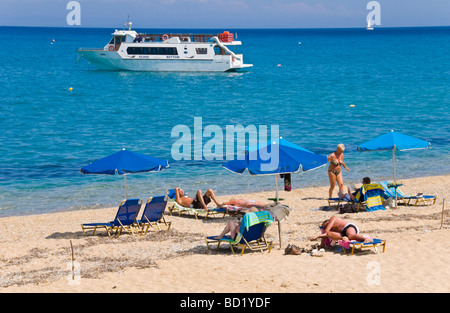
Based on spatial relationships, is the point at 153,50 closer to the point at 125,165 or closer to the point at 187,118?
the point at 187,118

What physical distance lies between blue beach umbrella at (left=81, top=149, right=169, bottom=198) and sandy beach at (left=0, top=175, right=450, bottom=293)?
1408 millimetres

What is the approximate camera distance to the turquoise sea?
20.6 meters

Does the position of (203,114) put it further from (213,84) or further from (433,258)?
(433,258)

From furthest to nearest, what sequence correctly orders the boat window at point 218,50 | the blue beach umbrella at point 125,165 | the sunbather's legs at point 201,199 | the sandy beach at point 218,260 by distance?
1. the boat window at point 218,50
2. the sunbather's legs at point 201,199
3. the blue beach umbrella at point 125,165
4. the sandy beach at point 218,260

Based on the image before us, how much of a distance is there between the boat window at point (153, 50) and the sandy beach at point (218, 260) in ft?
145

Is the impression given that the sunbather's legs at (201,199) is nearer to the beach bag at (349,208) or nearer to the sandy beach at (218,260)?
the sandy beach at (218,260)

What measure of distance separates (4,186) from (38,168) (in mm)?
3043

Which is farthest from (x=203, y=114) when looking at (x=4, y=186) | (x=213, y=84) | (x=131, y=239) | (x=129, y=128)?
(x=131, y=239)

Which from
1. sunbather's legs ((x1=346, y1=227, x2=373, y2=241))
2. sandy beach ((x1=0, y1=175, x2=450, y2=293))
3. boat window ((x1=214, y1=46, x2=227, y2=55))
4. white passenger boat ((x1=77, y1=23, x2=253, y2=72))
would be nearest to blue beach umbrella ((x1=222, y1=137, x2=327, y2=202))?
sandy beach ((x1=0, y1=175, x2=450, y2=293))

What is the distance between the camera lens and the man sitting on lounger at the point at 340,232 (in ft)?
35.8

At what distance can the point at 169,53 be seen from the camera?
190 ft

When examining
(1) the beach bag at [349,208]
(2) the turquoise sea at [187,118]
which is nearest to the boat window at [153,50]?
(2) the turquoise sea at [187,118]
